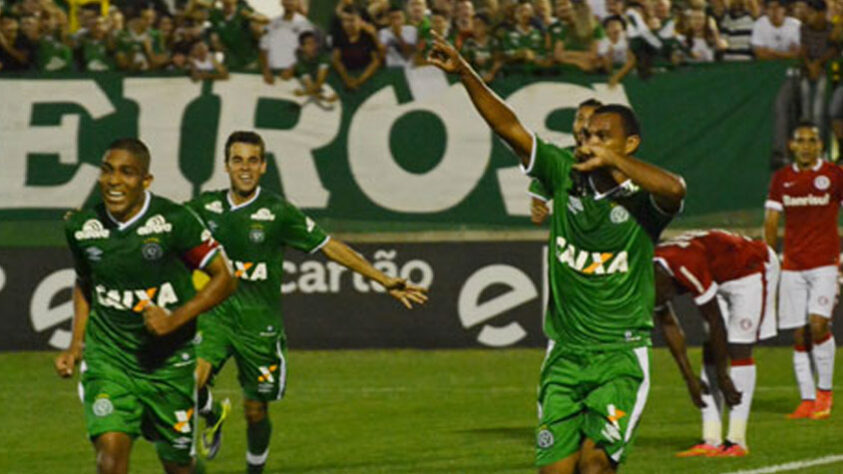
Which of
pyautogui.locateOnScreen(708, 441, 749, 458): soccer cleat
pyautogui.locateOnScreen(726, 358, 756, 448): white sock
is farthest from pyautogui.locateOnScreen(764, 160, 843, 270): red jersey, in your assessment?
pyautogui.locateOnScreen(708, 441, 749, 458): soccer cleat

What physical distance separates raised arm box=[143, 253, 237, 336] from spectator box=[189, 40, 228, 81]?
1141 centimetres

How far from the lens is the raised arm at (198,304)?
8109 millimetres

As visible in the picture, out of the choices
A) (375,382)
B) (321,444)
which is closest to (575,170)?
(321,444)

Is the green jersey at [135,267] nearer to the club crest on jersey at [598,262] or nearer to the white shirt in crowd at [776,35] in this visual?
the club crest on jersey at [598,262]

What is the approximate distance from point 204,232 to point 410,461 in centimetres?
429

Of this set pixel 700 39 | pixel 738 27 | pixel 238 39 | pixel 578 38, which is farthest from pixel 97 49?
pixel 738 27

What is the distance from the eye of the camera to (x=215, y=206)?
37.4 feet

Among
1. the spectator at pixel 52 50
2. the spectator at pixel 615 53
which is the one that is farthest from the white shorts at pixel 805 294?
the spectator at pixel 52 50

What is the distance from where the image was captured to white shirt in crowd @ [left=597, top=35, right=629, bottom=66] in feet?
64.6

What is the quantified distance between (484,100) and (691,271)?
4.96 meters

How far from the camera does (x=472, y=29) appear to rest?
19812 millimetres

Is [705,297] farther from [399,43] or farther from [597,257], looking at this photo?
[399,43]

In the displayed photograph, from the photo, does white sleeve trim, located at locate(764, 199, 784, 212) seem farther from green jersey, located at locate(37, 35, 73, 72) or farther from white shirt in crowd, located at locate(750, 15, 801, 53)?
green jersey, located at locate(37, 35, 73, 72)

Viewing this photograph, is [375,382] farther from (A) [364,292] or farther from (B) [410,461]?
(B) [410,461]
